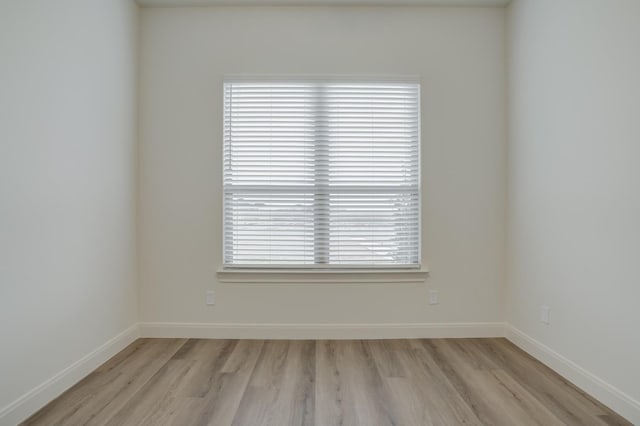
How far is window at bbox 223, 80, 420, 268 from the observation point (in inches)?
126

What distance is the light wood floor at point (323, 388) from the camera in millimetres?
1953

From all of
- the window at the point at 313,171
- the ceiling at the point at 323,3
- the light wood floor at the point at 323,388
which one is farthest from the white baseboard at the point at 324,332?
the ceiling at the point at 323,3
